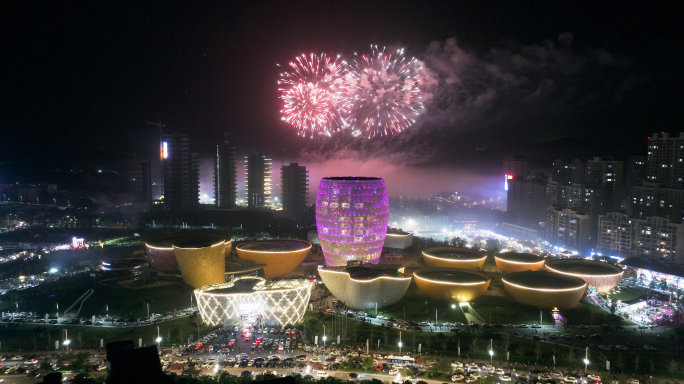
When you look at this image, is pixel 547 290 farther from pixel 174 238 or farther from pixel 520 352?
pixel 174 238

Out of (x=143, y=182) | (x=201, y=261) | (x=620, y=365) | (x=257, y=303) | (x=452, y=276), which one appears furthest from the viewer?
(x=143, y=182)

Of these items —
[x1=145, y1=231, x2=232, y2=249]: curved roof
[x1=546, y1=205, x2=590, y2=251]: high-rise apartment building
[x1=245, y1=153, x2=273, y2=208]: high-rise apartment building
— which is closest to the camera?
[x1=145, y1=231, x2=232, y2=249]: curved roof

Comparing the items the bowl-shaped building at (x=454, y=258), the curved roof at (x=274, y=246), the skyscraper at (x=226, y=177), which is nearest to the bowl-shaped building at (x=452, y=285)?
the bowl-shaped building at (x=454, y=258)

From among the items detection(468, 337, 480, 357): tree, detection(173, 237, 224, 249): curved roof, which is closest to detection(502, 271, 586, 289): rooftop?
detection(468, 337, 480, 357): tree

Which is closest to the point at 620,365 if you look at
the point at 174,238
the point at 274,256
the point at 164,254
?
the point at 274,256

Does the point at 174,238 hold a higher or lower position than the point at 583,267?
→ higher

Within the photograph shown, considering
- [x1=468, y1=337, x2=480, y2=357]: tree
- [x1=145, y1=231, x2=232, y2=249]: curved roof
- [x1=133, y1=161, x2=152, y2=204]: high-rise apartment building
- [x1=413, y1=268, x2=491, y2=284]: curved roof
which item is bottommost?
[x1=468, y1=337, x2=480, y2=357]: tree

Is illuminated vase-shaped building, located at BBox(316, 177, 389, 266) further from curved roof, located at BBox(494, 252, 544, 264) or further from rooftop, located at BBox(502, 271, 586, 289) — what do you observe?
curved roof, located at BBox(494, 252, 544, 264)
